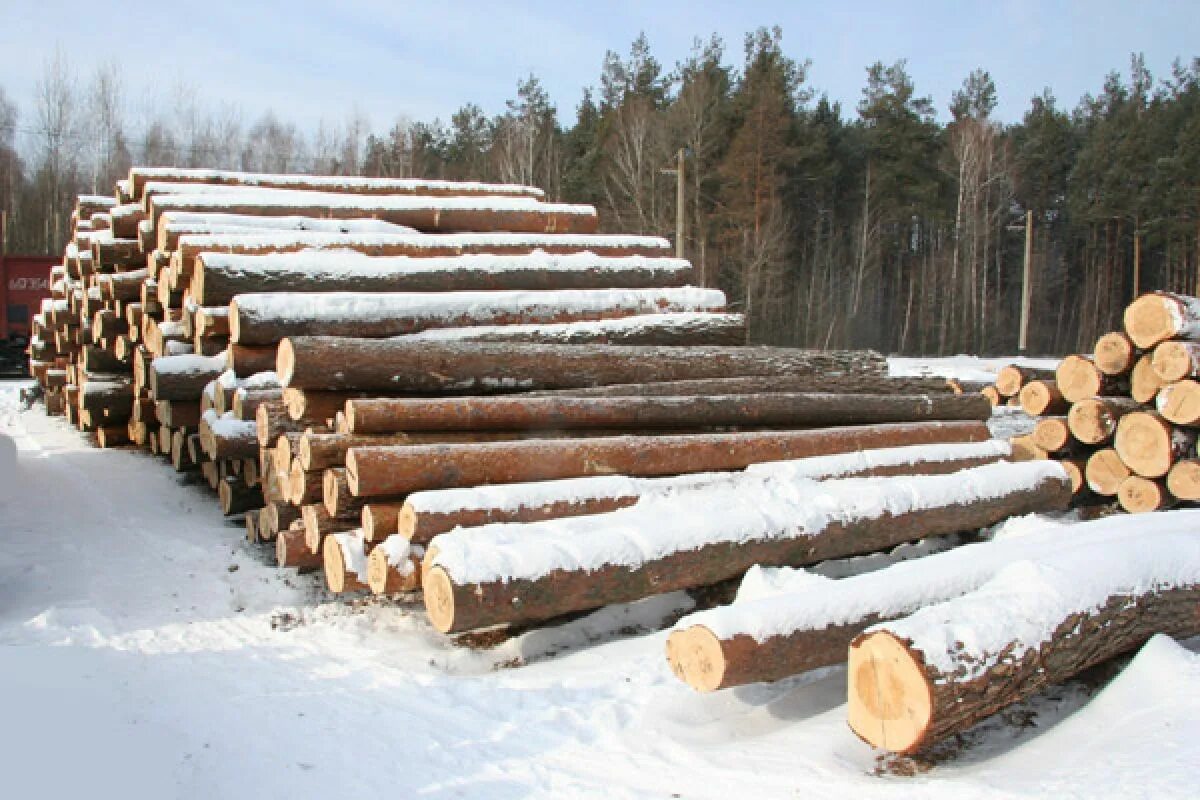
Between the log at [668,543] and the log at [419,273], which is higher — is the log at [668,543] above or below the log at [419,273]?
below

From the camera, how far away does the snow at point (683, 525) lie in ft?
14.9

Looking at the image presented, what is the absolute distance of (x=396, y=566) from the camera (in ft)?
16.1

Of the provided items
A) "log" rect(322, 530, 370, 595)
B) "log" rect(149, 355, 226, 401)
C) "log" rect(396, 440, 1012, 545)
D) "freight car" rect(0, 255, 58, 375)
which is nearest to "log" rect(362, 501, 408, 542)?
"log" rect(396, 440, 1012, 545)

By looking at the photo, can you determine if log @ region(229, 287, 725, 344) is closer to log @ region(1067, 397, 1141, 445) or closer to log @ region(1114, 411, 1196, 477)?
log @ region(1067, 397, 1141, 445)

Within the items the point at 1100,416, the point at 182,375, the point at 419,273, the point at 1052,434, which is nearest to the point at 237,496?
the point at 182,375

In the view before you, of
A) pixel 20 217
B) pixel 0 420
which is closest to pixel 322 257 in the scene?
pixel 0 420

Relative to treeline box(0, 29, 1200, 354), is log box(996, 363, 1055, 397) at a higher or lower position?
lower

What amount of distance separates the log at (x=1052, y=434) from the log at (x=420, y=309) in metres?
3.54

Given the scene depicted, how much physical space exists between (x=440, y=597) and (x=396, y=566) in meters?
0.57

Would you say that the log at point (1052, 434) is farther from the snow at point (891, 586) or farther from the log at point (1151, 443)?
the snow at point (891, 586)

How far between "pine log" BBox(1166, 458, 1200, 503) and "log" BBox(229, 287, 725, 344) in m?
4.50

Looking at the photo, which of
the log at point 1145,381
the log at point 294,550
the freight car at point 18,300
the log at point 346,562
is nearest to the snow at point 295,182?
the log at point 294,550

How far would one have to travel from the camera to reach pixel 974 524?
A: 21.5 feet

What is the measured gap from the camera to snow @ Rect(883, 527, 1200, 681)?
11.3ft
